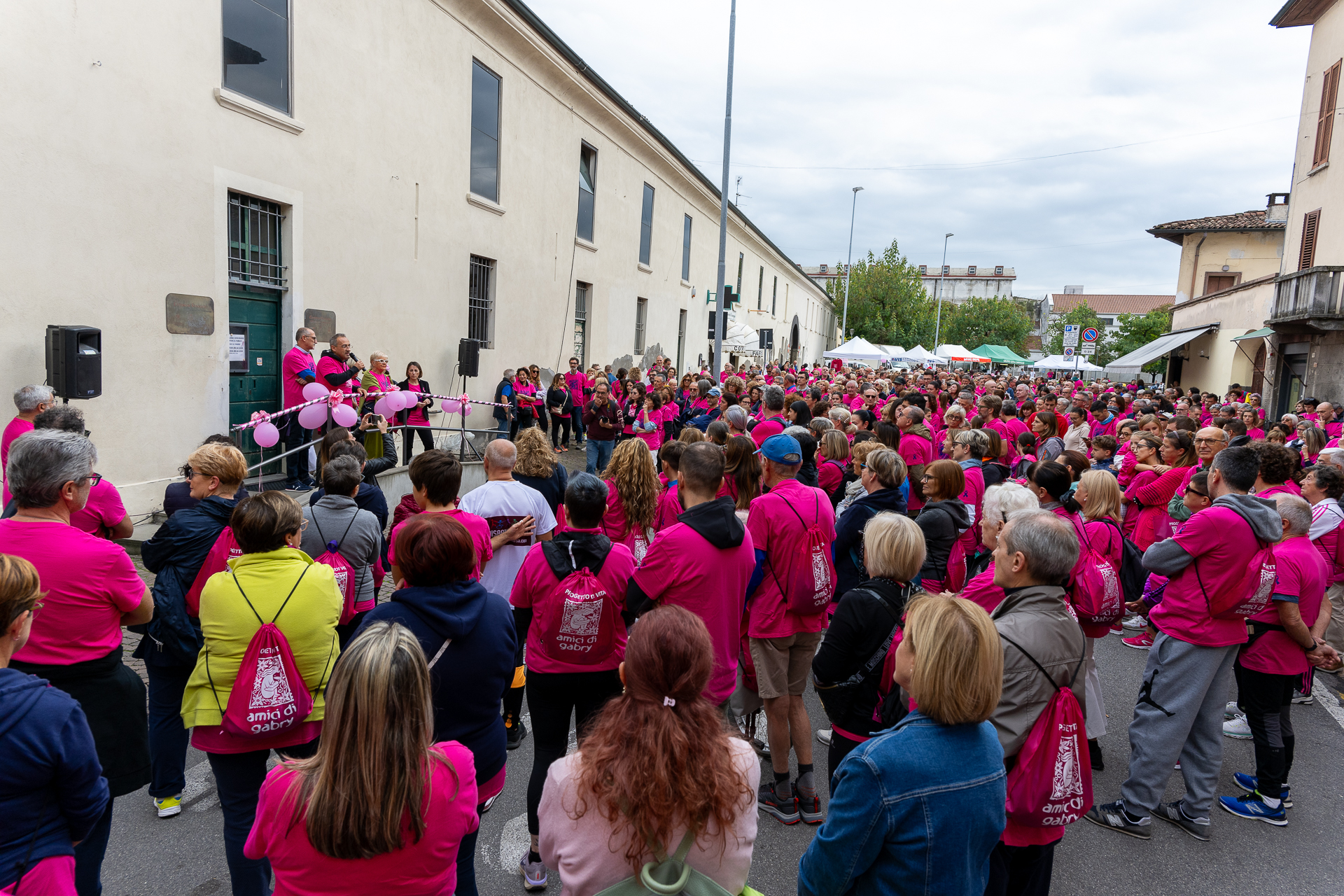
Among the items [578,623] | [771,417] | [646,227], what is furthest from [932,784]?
[646,227]

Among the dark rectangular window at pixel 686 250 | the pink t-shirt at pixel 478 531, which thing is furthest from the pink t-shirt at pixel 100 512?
the dark rectangular window at pixel 686 250

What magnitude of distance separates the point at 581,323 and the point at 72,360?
12.9m

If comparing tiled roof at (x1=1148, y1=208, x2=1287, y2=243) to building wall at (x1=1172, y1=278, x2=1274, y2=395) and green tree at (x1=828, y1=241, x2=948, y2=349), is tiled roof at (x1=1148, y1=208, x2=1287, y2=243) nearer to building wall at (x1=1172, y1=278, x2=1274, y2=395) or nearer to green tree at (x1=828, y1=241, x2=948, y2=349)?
building wall at (x1=1172, y1=278, x2=1274, y2=395)

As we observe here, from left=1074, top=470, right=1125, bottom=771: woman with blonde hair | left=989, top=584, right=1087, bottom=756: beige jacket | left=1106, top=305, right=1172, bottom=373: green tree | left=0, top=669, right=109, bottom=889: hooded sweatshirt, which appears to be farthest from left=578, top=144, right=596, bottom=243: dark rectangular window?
left=1106, top=305, right=1172, bottom=373: green tree

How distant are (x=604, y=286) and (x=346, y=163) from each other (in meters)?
9.95

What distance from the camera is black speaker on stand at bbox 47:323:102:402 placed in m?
6.64

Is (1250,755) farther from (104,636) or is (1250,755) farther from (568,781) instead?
(104,636)

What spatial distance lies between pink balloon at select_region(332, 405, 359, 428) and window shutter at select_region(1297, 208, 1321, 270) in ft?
73.9

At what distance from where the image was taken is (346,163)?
412 inches

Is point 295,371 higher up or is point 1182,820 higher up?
point 295,371

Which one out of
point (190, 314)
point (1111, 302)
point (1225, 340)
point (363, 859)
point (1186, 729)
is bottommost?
point (1186, 729)

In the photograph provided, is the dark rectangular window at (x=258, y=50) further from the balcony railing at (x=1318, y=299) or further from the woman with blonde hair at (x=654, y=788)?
the balcony railing at (x=1318, y=299)

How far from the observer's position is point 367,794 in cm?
166

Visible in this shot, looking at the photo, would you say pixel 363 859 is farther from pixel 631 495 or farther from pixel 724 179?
pixel 724 179
